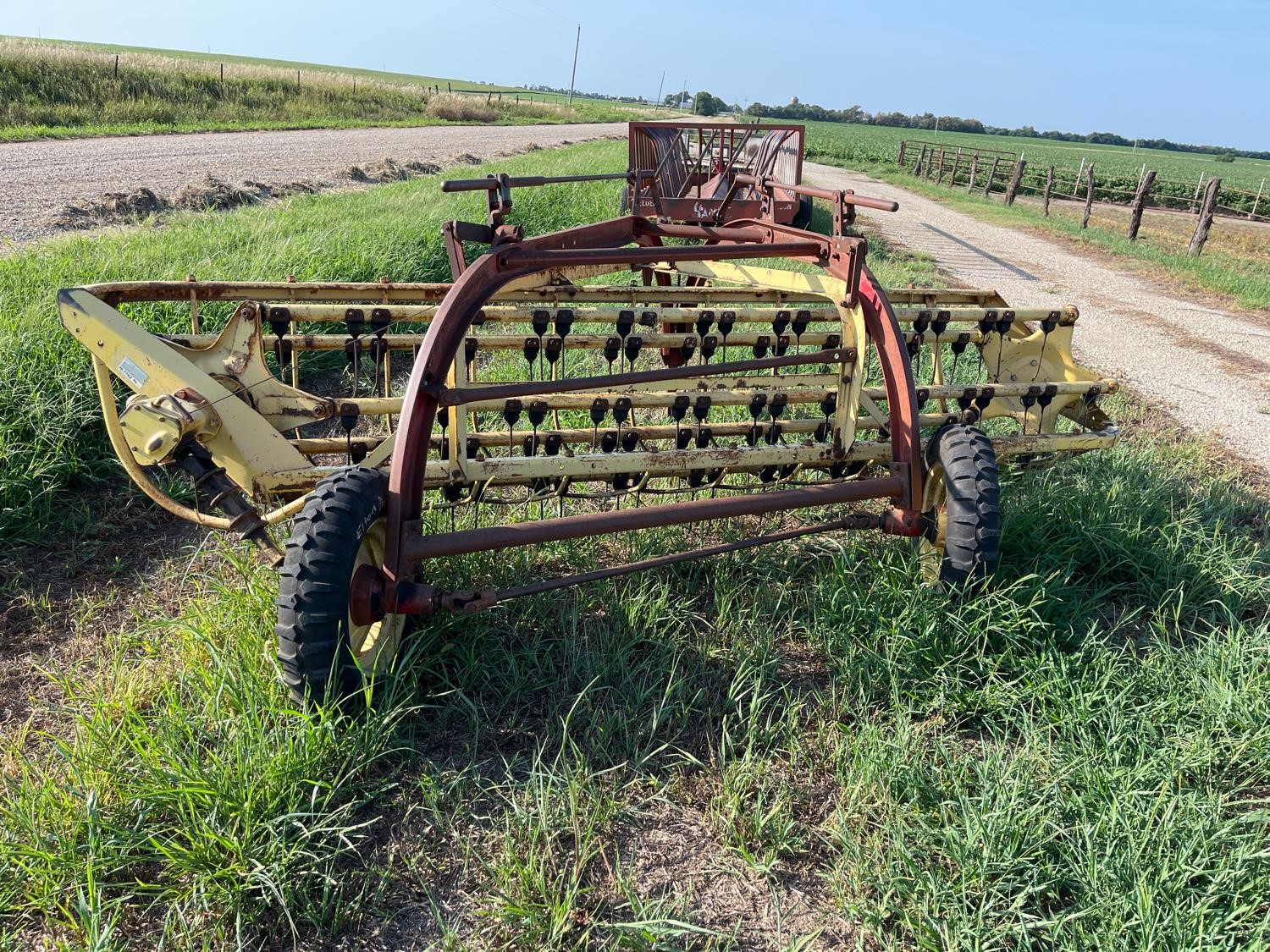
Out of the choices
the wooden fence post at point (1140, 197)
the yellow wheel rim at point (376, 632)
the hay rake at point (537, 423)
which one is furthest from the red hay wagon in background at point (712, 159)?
the wooden fence post at point (1140, 197)

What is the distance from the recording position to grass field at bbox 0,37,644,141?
18938 mm

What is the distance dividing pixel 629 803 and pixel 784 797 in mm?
449

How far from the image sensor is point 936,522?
3.27 metres

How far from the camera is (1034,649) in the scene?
121 inches

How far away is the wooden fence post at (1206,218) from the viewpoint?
51.3ft

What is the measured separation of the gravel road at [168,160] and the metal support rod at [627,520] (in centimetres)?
765

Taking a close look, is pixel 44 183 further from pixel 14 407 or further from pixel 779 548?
pixel 779 548

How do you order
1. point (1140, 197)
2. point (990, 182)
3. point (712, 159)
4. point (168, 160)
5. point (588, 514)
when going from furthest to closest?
point (990, 182)
point (1140, 197)
point (168, 160)
point (712, 159)
point (588, 514)

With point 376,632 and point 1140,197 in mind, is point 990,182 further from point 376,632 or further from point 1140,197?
point 376,632

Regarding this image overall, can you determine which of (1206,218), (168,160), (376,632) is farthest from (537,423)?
(1206,218)

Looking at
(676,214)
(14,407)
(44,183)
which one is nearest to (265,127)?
(44,183)

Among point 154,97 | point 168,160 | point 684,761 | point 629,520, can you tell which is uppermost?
point 154,97

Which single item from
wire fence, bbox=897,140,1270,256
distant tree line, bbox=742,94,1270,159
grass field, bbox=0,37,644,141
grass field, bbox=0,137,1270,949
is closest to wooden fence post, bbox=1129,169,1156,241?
wire fence, bbox=897,140,1270,256

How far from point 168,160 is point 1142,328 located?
15.4 m
